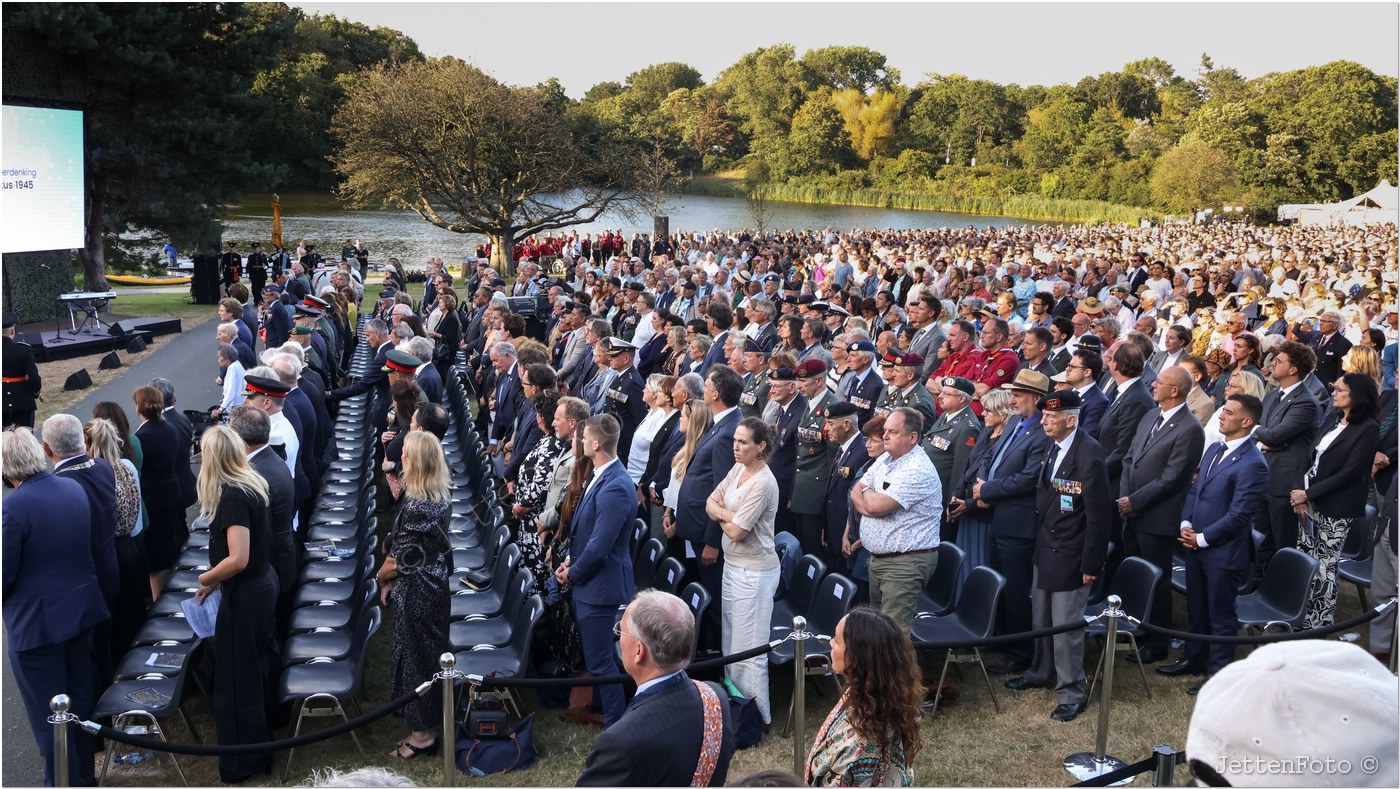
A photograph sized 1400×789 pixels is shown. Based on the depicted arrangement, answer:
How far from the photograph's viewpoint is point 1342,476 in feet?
21.4

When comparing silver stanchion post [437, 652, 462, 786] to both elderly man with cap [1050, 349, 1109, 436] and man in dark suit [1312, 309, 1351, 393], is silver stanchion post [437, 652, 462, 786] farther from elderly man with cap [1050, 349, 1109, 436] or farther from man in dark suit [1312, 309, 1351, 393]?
man in dark suit [1312, 309, 1351, 393]

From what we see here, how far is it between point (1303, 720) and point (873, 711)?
5.69ft

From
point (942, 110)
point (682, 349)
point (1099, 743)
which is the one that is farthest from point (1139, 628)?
point (942, 110)

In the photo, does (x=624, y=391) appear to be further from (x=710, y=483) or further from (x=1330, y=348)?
(x=1330, y=348)

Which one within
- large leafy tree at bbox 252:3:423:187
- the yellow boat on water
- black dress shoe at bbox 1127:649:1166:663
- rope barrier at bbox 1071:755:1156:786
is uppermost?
large leafy tree at bbox 252:3:423:187

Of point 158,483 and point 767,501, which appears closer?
point 767,501

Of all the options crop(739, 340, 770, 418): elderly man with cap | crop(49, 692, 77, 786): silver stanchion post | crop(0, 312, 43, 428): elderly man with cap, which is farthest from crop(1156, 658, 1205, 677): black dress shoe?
crop(0, 312, 43, 428): elderly man with cap

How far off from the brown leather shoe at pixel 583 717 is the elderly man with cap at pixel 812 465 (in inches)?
73.6

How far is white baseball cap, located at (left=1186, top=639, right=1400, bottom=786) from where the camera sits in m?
1.55

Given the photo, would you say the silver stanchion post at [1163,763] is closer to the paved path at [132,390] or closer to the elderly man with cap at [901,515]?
the elderly man with cap at [901,515]

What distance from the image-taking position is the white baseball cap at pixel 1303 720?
155 cm

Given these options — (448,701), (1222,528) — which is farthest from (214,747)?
(1222,528)

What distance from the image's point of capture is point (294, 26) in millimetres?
24125

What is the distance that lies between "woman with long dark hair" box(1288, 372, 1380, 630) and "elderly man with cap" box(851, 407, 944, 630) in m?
2.60
